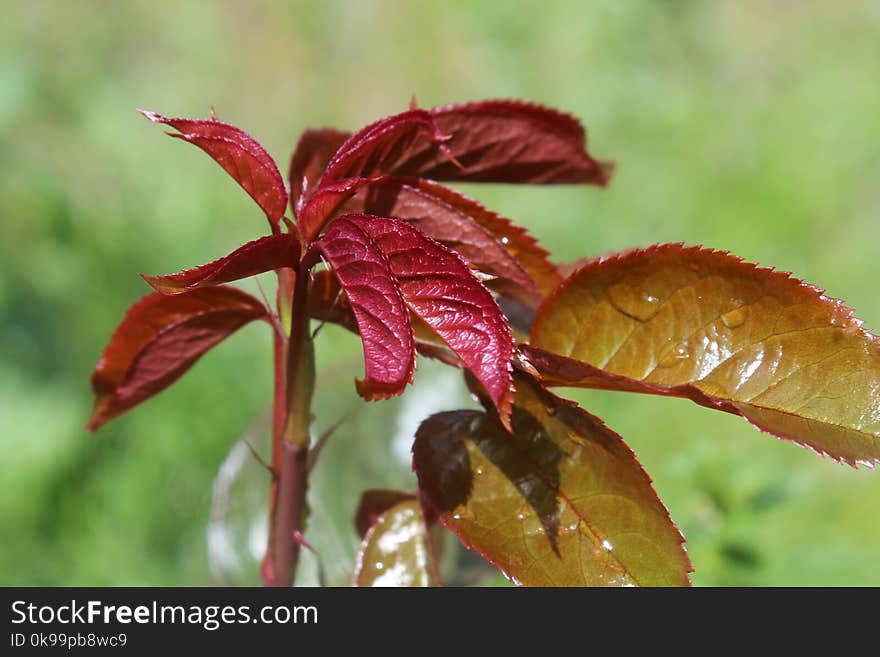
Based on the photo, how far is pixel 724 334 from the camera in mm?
514

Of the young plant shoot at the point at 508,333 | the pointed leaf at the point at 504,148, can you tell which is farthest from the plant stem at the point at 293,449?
the pointed leaf at the point at 504,148

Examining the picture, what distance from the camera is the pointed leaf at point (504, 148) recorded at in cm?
59

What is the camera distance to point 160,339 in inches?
24.8

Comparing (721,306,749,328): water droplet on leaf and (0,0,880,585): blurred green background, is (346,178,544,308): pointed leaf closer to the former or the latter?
(721,306,749,328): water droplet on leaf

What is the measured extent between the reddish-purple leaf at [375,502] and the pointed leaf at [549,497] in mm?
130

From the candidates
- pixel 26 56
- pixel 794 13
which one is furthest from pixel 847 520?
pixel 26 56

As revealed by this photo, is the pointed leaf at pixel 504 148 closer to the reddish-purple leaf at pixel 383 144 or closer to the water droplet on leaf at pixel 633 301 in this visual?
the reddish-purple leaf at pixel 383 144

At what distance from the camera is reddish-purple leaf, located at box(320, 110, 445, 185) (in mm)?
514

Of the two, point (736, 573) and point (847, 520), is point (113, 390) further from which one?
point (847, 520)

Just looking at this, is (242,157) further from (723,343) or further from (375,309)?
(723,343)

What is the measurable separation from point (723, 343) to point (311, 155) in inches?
10.8

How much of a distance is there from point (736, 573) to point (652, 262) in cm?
60

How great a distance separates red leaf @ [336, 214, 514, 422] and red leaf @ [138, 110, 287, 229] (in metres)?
0.04

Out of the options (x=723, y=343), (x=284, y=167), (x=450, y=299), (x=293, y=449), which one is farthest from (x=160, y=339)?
(x=284, y=167)
